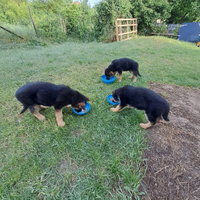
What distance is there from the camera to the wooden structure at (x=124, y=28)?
14.9m

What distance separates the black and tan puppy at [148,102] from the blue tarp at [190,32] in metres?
22.4

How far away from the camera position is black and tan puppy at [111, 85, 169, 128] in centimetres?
274

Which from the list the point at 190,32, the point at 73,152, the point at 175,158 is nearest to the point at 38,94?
the point at 73,152

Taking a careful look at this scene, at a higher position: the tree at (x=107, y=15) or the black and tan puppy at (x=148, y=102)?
the tree at (x=107, y=15)

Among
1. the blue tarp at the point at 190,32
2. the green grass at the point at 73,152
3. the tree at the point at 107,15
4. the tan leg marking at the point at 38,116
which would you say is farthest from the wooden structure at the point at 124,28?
the tan leg marking at the point at 38,116

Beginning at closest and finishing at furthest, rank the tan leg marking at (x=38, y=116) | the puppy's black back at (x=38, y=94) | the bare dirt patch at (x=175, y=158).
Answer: the bare dirt patch at (x=175, y=158), the puppy's black back at (x=38, y=94), the tan leg marking at (x=38, y=116)

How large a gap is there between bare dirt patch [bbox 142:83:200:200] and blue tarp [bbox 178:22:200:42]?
21191 mm

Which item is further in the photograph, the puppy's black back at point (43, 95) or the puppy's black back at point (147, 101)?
the puppy's black back at point (43, 95)

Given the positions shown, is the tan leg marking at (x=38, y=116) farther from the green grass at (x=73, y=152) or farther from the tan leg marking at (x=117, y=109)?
the tan leg marking at (x=117, y=109)

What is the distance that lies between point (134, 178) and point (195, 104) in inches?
145

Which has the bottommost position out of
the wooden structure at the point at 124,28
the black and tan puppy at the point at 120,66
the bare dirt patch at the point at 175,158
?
the bare dirt patch at the point at 175,158

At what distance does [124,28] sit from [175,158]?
17.8 meters

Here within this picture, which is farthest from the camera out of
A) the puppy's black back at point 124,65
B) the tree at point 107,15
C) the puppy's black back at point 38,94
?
the tree at point 107,15

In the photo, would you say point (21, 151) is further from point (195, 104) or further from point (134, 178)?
point (195, 104)
